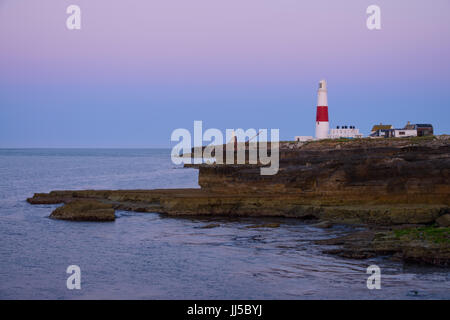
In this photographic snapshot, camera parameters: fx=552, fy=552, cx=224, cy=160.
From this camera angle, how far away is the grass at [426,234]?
19266mm

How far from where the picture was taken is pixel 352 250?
19656mm

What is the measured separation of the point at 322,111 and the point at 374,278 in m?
50.5

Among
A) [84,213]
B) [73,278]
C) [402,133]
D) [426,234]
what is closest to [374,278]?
[426,234]

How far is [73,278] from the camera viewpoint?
17219mm

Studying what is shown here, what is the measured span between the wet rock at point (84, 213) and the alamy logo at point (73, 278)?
10.4 meters

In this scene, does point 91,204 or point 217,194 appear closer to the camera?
point 91,204

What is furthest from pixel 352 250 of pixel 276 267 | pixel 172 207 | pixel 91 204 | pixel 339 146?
pixel 339 146

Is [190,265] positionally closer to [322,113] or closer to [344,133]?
[322,113]

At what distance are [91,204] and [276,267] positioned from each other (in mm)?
15441

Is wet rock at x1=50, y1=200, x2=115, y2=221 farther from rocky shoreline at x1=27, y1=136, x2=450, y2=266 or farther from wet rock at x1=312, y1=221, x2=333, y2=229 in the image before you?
wet rock at x1=312, y1=221, x2=333, y2=229

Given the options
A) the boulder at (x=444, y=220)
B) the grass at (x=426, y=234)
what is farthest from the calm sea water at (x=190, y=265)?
the boulder at (x=444, y=220)

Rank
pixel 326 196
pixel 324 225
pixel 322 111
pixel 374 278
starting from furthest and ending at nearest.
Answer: pixel 322 111, pixel 326 196, pixel 324 225, pixel 374 278
